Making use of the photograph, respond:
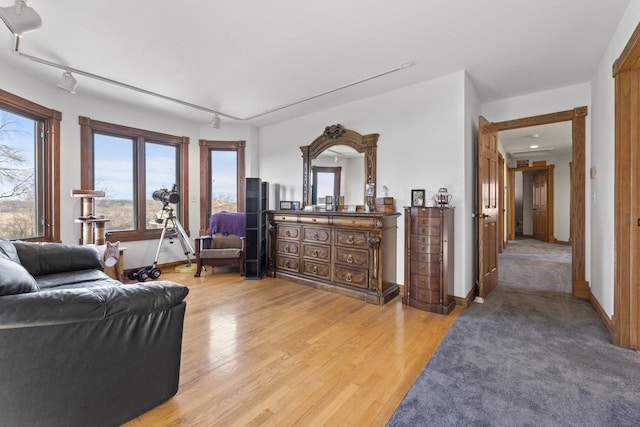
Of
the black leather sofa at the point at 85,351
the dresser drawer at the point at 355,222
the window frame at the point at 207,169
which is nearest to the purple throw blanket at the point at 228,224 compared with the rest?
the window frame at the point at 207,169

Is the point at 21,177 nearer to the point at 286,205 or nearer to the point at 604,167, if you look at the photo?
the point at 286,205

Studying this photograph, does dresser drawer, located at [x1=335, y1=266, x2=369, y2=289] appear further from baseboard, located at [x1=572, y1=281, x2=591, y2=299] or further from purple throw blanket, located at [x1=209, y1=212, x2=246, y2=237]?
baseboard, located at [x1=572, y1=281, x2=591, y2=299]

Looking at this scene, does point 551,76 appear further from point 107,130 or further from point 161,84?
point 107,130

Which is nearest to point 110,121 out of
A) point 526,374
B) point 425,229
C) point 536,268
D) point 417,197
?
point 417,197

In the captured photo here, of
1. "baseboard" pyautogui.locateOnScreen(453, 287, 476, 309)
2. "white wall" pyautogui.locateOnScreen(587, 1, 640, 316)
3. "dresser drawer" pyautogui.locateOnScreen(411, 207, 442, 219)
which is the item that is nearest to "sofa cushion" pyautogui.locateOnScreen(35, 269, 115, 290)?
"dresser drawer" pyautogui.locateOnScreen(411, 207, 442, 219)

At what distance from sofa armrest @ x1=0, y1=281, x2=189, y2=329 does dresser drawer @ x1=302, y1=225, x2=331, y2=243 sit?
2335 mm

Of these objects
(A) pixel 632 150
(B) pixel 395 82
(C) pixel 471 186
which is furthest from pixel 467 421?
(B) pixel 395 82

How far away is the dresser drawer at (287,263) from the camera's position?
4141 mm

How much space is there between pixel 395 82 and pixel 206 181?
12.3 feet

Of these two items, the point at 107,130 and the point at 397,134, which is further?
the point at 107,130

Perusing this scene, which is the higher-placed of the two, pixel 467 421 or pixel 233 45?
pixel 233 45

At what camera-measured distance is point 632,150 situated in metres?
2.14

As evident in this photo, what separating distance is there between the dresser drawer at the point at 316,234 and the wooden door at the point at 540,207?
8256mm

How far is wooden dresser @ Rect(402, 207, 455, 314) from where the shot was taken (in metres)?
2.97
